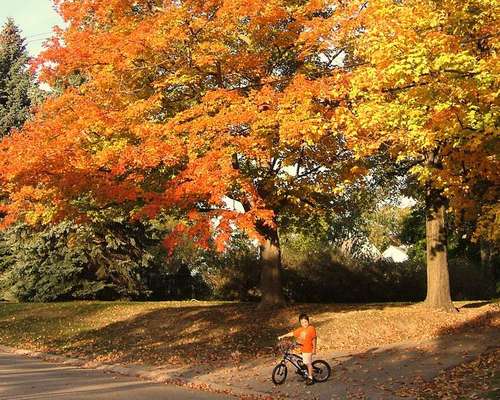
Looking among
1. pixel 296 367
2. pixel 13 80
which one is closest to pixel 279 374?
pixel 296 367

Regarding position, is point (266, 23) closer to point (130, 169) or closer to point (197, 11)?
point (197, 11)

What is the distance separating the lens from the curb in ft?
37.2

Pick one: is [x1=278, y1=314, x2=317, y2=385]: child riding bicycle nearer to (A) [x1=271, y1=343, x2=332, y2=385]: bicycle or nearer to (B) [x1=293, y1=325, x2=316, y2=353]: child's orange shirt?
(B) [x1=293, y1=325, x2=316, y2=353]: child's orange shirt

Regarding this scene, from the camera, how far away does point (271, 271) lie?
838 inches

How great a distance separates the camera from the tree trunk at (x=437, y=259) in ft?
63.4

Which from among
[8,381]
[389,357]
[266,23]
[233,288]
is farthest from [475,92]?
[233,288]

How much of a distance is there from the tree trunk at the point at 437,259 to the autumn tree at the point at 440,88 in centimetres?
403

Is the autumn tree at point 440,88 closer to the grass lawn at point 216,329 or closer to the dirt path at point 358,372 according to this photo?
the dirt path at point 358,372

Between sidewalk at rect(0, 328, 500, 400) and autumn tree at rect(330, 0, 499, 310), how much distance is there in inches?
105

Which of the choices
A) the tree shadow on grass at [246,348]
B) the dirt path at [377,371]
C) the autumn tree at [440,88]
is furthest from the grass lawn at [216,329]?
the autumn tree at [440,88]

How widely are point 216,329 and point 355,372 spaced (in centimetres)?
742

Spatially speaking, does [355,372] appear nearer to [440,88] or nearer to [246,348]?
[246,348]

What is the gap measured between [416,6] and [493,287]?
2230cm

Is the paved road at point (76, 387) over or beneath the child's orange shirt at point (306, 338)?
beneath
